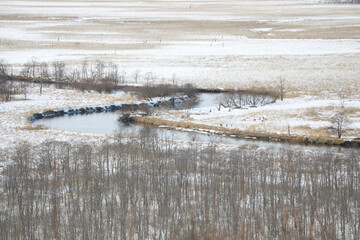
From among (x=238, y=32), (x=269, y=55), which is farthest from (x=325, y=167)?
(x=238, y=32)

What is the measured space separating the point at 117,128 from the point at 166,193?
51.8 feet

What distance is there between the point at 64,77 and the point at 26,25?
4555 cm

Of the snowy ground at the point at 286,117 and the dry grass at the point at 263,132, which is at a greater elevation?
the snowy ground at the point at 286,117

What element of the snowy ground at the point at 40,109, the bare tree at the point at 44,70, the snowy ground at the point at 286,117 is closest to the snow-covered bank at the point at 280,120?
the snowy ground at the point at 286,117

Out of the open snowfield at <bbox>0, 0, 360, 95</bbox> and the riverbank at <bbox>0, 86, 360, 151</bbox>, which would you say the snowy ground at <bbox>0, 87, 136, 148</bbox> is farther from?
the open snowfield at <bbox>0, 0, 360, 95</bbox>

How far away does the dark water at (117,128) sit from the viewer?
89.8 ft

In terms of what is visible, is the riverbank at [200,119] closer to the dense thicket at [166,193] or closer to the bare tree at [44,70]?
→ the dense thicket at [166,193]

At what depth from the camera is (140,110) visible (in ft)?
115

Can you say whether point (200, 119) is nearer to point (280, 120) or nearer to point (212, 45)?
point (280, 120)

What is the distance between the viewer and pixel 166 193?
51.7 feet

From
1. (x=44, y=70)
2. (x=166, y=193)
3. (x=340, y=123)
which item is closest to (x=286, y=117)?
(x=340, y=123)

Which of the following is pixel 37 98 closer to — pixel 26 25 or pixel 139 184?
pixel 139 184

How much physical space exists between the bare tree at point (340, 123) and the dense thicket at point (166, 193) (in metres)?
6.83

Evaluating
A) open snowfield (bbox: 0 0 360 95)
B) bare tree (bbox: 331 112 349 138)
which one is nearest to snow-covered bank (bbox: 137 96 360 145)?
bare tree (bbox: 331 112 349 138)
